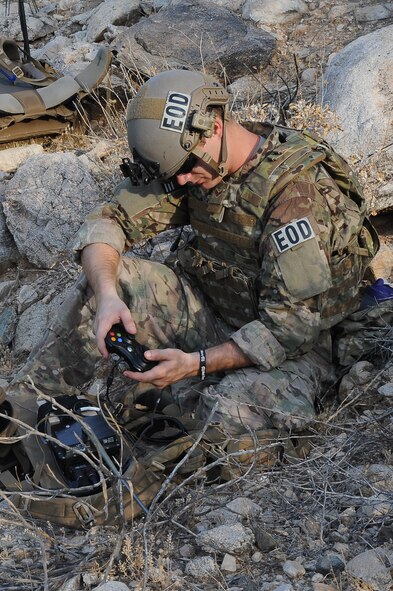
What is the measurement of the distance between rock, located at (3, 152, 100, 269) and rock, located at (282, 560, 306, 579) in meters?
3.00

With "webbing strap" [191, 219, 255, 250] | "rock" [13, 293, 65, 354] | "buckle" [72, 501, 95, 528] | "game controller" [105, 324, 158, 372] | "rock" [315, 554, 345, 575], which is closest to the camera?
"rock" [315, 554, 345, 575]

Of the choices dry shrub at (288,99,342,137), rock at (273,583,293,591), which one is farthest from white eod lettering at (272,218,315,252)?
dry shrub at (288,99,342,137)

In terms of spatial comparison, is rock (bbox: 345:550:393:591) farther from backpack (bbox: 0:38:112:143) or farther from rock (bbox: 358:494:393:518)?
backpack (bbox: 0:38:112:143)

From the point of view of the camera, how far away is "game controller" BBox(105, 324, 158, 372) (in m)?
3.13

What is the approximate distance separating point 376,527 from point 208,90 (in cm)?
164

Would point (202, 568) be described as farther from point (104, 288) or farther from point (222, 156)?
point (222, 156)

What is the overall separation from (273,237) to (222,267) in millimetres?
429

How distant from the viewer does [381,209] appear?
4473 millimetres

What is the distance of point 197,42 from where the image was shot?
23.3 ft

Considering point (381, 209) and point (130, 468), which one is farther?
point (381, 209)

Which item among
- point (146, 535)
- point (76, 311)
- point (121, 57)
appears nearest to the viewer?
point (146, 535)

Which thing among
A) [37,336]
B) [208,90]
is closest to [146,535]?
[208,90]

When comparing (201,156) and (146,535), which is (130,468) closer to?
(146,535)

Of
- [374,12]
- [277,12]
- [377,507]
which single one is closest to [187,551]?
[377,507]
